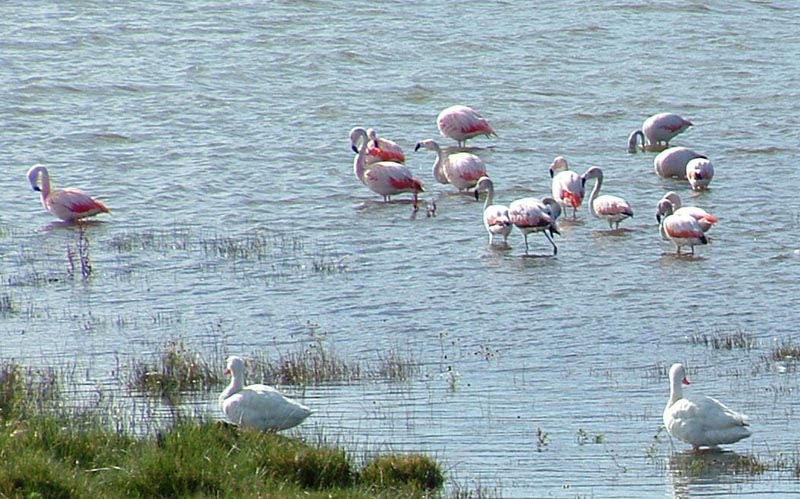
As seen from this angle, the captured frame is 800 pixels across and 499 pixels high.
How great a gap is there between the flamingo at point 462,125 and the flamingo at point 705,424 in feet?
42.4

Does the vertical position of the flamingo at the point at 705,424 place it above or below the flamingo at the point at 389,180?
below

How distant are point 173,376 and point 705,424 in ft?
11.1

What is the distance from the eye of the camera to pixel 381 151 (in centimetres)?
1980

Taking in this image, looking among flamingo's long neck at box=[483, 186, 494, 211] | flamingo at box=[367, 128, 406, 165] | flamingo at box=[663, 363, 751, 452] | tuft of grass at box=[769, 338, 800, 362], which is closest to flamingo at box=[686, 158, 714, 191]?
flamingo's long neck at box=[483, 186, 494, 211]

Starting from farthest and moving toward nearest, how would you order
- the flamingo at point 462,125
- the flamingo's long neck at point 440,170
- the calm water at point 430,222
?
1. the flamingo at point 462,125
2. the flamingo's long neck at point 440,170
3. the calm water at point 430,222

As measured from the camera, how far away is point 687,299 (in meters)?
13.5

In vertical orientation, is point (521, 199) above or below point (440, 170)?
below

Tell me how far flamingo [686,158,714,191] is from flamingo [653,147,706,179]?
517 millimetres

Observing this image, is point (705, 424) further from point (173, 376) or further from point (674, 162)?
point (674, 162)

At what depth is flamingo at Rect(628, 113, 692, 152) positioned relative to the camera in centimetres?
2156

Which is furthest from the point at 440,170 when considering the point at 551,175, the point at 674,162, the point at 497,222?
the point at 497,222

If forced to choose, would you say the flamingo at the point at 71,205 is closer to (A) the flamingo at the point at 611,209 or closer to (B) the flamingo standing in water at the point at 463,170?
(B) the flamingo standing in water at the point at 463,170

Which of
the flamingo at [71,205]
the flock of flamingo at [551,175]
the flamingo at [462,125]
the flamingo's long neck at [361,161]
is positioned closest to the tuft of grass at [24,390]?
the flock of flamingo at [551,175]

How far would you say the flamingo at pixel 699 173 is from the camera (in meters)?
18.8
